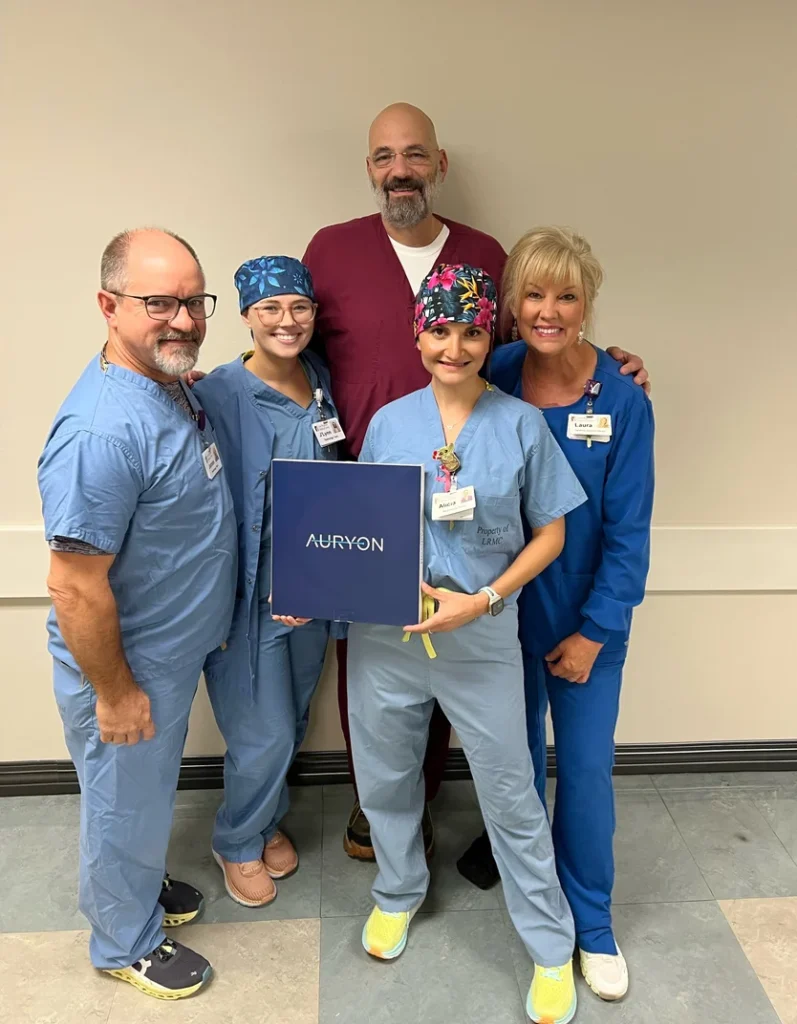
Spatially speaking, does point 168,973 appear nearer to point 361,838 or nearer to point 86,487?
point 361,838

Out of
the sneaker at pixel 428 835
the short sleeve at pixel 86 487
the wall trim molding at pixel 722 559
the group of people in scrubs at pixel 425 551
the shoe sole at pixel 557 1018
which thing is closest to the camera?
the short sleeve at pixel 86 487

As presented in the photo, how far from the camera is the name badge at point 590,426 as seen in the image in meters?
1.56

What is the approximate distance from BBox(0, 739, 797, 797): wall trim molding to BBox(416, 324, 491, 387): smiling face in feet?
4.83

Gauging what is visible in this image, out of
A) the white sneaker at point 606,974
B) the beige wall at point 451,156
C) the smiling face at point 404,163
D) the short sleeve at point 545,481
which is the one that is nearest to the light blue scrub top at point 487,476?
the short sleeve at point 545,481

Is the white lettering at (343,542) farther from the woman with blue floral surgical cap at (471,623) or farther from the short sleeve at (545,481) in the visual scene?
the short sleeve at (545,481)

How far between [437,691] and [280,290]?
94 centimetres

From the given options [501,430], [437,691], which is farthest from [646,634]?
[501,430]

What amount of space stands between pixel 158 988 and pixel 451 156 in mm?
2209

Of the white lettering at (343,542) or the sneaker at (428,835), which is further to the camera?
the sneaker at (428,835)

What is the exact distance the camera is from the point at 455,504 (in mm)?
1441

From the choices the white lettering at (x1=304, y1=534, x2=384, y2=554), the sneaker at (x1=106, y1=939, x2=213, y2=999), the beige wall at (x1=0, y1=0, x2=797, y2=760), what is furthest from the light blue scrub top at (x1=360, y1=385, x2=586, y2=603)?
the sneaker at (x1=106, y1=939, x2=213, y2=999)

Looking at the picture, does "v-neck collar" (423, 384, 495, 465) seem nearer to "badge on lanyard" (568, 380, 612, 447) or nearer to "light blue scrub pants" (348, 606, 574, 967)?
"badge on lanyard" (568, 380, 612, 447)

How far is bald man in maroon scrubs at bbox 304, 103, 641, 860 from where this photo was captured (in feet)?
5.77

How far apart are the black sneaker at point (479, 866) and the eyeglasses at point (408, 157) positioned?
177 cm
